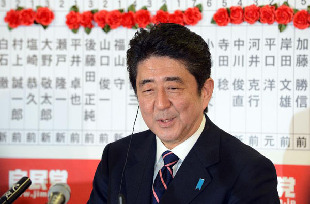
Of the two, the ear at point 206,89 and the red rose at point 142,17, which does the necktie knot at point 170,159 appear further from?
the red rose at point 142,17

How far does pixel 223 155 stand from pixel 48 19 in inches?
55.7

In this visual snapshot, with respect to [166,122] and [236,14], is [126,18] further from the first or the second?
[166,122]

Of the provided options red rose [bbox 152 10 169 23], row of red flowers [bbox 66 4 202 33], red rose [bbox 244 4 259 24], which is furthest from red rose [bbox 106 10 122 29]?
red rose [bbox 244 4 259 24]

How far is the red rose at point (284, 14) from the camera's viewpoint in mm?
2262

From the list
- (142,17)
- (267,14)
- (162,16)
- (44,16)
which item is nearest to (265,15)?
(267,14)

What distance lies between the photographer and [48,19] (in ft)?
7.88

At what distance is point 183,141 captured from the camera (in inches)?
62.0

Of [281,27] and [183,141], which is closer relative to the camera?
[183,141]

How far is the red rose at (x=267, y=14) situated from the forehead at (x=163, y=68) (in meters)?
1.00

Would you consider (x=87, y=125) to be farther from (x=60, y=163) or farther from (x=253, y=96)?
(x=253, y=96)

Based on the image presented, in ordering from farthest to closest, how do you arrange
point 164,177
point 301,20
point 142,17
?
1. point 142,17
2. point 301,20
3. point 164,177

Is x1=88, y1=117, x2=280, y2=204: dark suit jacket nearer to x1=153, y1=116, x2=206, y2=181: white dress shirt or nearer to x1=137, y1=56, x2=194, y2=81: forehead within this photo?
x1=153, y1=116, x2=206, y2=181: white dress shirt

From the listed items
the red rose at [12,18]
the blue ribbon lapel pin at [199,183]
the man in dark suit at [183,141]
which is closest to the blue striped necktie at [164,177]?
the man in dark suit at [183,141]

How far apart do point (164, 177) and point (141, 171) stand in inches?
4.2
